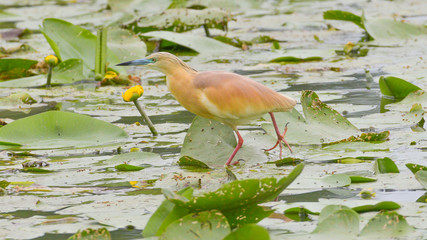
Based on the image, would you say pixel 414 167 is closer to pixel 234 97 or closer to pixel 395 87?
pixel 234 97

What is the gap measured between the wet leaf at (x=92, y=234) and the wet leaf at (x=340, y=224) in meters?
0.73

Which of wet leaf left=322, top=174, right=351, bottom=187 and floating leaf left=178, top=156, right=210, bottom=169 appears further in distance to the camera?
floating leaf left=178, top=156, right=210, bottom=169

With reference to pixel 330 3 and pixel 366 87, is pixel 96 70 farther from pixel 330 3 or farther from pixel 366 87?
pixel 330 3

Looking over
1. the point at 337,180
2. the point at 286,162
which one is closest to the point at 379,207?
the point at 337,180

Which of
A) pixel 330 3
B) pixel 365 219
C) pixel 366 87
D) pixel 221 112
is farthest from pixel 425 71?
pixel 330 3

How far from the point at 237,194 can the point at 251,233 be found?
16.5 inches

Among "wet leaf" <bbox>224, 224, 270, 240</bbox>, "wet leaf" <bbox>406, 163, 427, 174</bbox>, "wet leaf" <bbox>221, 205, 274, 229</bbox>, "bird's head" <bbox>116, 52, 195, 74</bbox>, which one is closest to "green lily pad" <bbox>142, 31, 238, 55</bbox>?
"bird's head" <bbox>116, 52, 195, 74</bbox>

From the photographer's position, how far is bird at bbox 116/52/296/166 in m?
3.70

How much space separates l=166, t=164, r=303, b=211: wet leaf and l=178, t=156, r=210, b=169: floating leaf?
1085 mm

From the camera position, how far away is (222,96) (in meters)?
3.70

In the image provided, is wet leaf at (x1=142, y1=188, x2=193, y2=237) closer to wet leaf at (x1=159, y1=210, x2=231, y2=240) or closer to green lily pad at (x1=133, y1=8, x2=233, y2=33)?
wet leaf at (x1=159, y1=210, x2=231, y2=240)

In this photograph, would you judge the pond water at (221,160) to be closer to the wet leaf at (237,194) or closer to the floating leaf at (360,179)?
the floating leaf at (360,179)

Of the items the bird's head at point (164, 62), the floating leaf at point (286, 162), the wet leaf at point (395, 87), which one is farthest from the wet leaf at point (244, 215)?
the wet leaf at point (395, 87)

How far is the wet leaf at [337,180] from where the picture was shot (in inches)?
130
